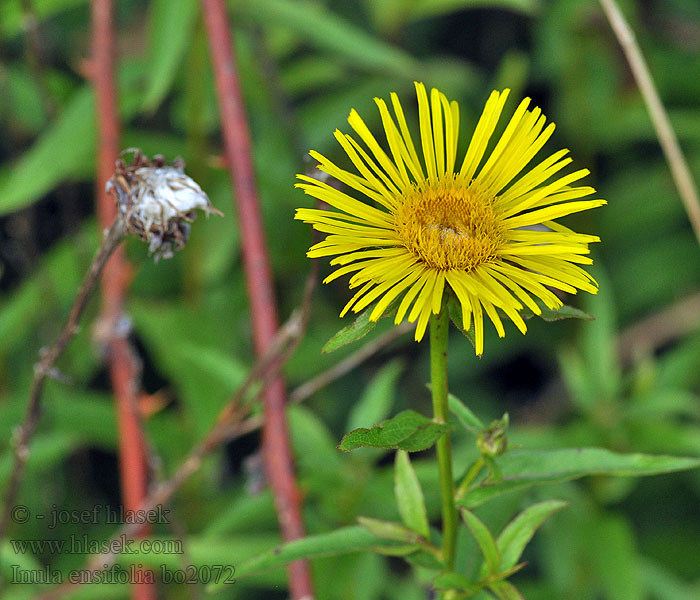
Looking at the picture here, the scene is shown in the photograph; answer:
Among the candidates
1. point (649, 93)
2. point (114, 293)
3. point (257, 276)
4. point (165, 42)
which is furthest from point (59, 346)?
point (649, 93)

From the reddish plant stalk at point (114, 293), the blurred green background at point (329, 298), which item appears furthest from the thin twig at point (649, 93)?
the reddish plant stalk at point (114, 293)

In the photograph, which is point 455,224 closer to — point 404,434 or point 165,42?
point 404,434

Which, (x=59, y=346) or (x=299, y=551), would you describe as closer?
(x=299, y=551)

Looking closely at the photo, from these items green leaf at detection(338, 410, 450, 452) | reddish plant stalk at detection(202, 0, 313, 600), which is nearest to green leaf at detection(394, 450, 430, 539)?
green leaf at detection(338, 410, 450, 452)

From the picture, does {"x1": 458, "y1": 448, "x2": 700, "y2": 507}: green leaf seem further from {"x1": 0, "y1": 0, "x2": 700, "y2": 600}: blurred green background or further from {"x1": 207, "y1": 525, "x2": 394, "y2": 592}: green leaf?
{"x1": 0, "y1": 0, "x2": 700, "y2": 600}: blurred green background

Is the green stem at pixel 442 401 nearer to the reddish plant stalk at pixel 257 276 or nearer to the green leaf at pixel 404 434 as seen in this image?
the green leaf at pixel 404 434

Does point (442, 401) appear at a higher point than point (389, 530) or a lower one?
higher
